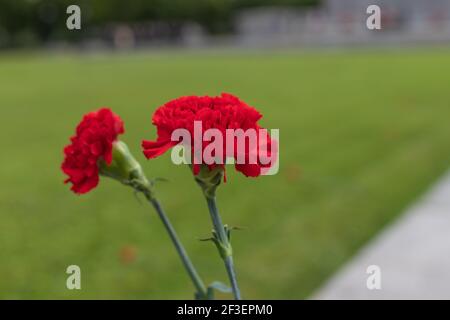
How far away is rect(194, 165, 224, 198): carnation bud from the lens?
1276 millimetres

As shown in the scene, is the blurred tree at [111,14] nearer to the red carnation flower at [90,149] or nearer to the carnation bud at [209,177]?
the red carnation flower at [90,149]

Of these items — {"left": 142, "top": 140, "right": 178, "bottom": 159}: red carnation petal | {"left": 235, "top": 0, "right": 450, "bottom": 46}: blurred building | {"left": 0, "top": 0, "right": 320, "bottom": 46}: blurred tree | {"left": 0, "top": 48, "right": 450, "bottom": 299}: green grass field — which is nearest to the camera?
{"left": 142, "top": 140, "right": 178, "bottom": 159}: red carnation petal

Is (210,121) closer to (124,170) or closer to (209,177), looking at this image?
(209,177)

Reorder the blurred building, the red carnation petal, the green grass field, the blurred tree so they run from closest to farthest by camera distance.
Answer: the red carnation petal < the green grass field < the blurred building < the blurred tree

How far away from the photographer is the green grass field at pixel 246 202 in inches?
145

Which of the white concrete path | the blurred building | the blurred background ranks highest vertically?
the blurred building

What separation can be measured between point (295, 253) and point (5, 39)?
39.6m

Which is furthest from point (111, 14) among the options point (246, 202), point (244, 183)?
point (246, 202)

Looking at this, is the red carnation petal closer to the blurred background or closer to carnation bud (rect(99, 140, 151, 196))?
carnation bud (rect(99, 140, 151, 196))

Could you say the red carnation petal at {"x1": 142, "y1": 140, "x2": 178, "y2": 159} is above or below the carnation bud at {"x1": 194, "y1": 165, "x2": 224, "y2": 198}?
above

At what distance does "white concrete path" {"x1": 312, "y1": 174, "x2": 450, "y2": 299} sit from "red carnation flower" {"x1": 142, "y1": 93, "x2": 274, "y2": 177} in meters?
2.19

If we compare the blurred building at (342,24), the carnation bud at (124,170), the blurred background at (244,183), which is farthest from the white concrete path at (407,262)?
the blurred building at (342,24)

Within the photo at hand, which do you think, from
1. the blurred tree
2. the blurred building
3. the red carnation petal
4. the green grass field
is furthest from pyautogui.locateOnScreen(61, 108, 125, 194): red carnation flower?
the blurred tree

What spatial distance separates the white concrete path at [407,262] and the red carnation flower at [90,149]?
210 cm
